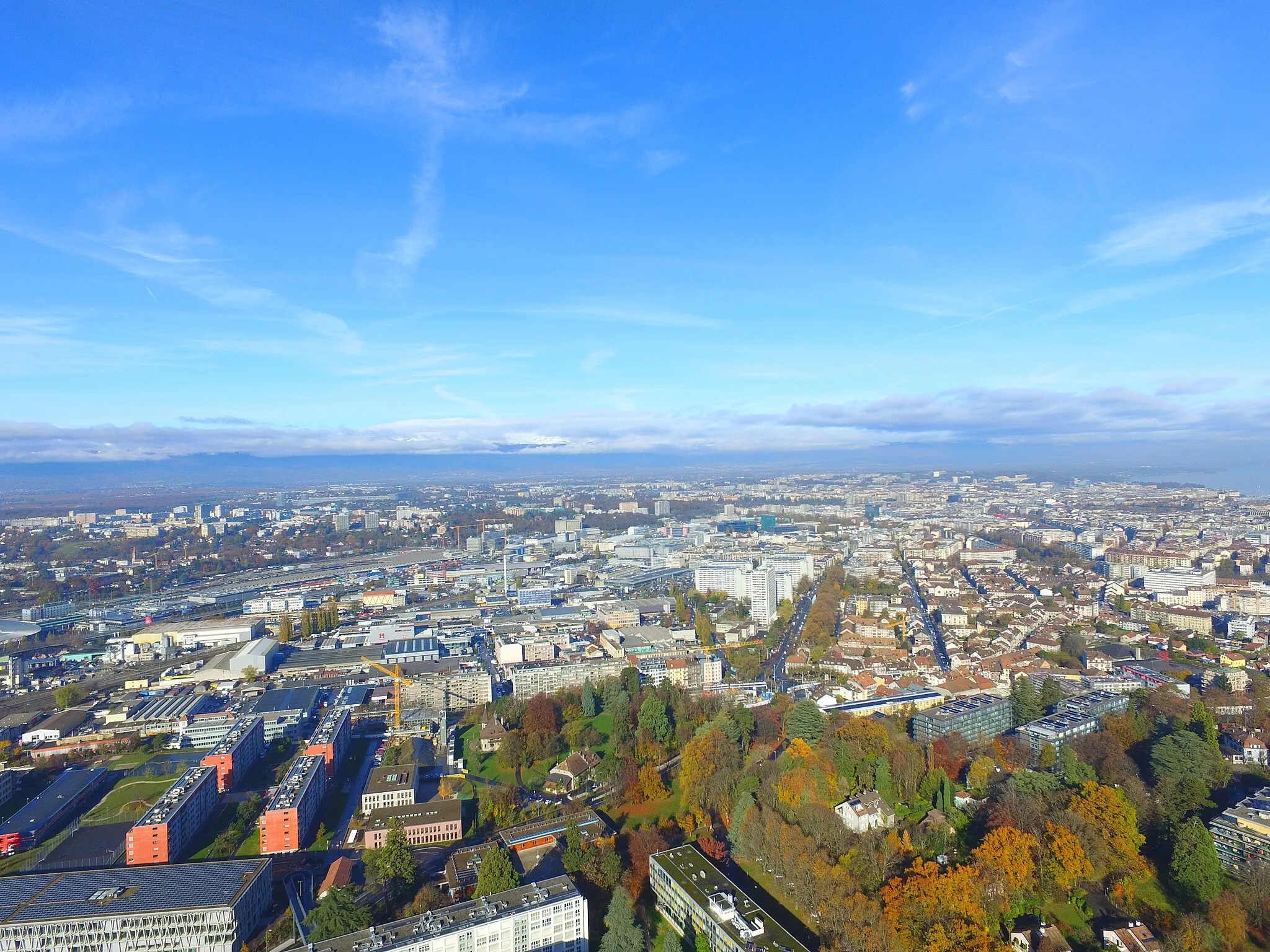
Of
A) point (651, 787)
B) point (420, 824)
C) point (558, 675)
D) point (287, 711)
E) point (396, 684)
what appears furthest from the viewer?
point (558, 675)

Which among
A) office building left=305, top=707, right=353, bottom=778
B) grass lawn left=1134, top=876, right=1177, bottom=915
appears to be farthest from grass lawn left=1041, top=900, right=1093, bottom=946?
office building left=305, top=707, right=353, bottom=778

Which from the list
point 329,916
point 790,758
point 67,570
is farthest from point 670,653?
point 67,570

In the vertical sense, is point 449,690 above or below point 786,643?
above

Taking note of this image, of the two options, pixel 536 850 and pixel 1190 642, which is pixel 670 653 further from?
pixel 1190 642

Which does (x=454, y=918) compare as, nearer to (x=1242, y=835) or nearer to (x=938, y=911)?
(x=938, y=911)

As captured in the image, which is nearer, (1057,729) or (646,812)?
(646,812)

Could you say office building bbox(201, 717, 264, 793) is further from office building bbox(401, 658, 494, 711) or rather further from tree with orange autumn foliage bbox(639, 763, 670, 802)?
tree with orange autumn foliage bbox(639, 763, 670, 802)

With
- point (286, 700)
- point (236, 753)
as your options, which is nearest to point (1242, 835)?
point (236, 753)

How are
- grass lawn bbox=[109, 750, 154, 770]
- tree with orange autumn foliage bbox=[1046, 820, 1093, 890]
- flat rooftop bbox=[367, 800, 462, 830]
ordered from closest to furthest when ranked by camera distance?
tree with orange autumn foliage bbox=[1046, 820, 1093, 890]
flat rooftop bbox=[367, 800, 462, 830]
grass lawn bbox=[109, 750, 154, 770]
